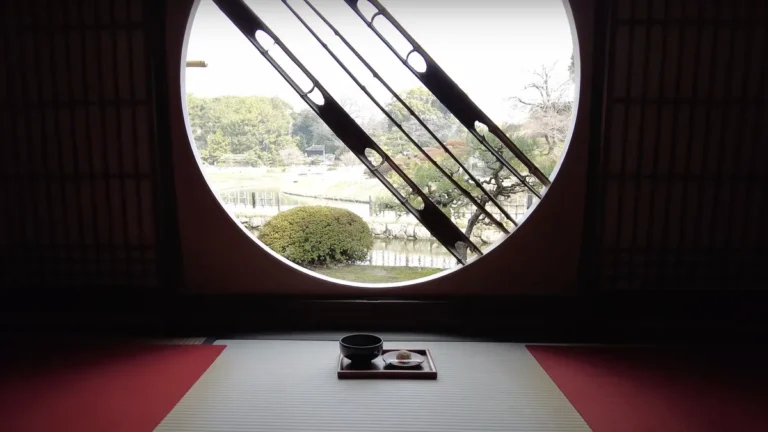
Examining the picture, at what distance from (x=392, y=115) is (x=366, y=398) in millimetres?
7586

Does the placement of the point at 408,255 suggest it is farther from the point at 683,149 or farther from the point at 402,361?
the point at 402,361

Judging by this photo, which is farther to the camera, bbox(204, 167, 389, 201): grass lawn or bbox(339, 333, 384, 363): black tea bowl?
bbox(204, 167, 389, 201): grass lawn

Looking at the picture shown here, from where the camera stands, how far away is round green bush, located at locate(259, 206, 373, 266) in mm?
8875

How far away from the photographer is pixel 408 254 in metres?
9.20

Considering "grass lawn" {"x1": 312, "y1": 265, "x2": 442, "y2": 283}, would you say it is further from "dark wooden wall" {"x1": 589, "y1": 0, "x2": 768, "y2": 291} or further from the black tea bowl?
the black tea bowl

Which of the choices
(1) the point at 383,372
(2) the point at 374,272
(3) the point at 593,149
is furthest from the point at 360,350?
(2) the point at 374,272

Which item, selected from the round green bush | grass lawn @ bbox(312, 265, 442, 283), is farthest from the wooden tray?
the round green bush

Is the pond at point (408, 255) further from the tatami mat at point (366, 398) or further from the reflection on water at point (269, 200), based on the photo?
the tatami mat at point (366, 398)

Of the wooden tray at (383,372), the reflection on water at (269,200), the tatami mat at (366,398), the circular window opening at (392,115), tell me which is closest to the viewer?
the tatami mat at (366,398)

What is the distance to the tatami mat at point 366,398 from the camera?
1850mm

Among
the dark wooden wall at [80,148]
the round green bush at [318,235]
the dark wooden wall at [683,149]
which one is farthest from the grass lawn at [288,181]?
the dark wooden wall at [683,149]

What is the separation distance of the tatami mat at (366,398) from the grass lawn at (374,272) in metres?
6.37

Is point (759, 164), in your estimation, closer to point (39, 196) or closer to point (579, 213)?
point (579, 213)

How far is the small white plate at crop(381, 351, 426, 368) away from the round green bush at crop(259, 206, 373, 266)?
21.5ft
